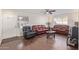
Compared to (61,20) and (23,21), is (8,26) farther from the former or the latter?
(61,20)

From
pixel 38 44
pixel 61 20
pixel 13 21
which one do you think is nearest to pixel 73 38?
pixel 61 20

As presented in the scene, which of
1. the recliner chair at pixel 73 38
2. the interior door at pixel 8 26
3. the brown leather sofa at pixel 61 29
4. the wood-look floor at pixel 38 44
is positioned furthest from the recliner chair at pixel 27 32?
the recliner chair at pixel 73 38

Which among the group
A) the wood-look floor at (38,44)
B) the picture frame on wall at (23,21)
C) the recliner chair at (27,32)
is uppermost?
the picture frame on wall at (23,21)

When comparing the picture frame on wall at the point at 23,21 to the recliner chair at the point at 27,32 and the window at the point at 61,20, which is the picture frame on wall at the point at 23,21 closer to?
the recliner chair at the point at 27,32

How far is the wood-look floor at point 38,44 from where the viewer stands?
218 cm

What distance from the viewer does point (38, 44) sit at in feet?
7.24

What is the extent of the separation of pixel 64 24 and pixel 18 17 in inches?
35.3

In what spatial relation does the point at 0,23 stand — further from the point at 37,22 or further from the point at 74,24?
the point at 74,24

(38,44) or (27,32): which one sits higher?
(27,32)

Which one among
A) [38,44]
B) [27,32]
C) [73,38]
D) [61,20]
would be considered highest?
[61,20]

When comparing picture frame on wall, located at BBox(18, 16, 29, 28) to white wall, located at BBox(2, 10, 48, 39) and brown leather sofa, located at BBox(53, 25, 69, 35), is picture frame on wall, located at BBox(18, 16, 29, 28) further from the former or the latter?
brown leather sofa, located at BBox(53, 25, 69, 35)

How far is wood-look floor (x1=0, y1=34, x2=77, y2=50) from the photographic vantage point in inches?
85.9

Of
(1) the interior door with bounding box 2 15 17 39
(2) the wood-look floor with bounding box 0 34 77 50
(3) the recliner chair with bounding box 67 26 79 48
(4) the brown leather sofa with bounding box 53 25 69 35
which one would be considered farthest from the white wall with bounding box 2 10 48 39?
(3) the recliner chair with bounding box 67 26 79 48
